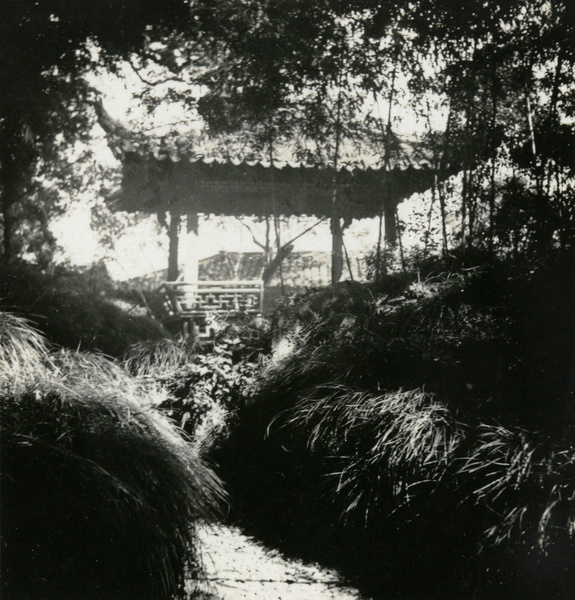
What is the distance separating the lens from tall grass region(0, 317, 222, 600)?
2445 mm

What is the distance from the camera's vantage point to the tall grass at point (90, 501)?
2445 mm

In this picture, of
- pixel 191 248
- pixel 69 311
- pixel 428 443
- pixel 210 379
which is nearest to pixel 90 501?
pixel 428 443

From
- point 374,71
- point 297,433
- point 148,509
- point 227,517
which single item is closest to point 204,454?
point 227,517

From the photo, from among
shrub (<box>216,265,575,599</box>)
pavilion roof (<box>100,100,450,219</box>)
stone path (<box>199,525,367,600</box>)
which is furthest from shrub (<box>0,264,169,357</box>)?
stone path (<box>199,525,367,600</box>)

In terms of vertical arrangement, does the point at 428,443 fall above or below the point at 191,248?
below

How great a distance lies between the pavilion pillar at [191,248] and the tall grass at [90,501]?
13.2 ft

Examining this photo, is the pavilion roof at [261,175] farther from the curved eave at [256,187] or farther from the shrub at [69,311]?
the shrub at [69,311]

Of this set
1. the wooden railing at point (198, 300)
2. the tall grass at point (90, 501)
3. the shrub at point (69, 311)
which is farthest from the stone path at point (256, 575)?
the wooden railing at point (198, 300)

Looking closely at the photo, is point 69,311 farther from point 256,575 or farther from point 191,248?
point 256,575

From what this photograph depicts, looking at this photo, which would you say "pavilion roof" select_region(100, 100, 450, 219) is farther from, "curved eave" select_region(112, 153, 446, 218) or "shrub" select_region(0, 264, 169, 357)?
"shrub" select_region(0, 264, 169, 357)

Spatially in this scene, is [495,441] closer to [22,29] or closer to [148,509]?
[148,509]

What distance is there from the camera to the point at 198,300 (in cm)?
701

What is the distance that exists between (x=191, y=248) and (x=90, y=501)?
4.83m

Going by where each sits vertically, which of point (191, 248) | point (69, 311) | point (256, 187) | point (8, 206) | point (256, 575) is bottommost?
point (256, 575)
